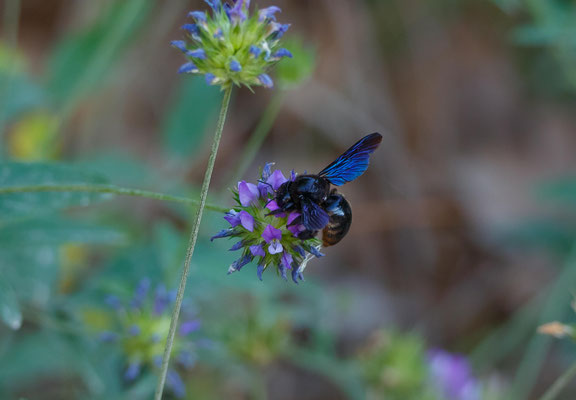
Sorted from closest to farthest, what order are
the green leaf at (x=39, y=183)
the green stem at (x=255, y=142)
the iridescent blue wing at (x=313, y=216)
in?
the iridescent blue wing at (x=313, y=216)
the green leaf at (x=39, y=183)
the green stem at (x=255, y=142)

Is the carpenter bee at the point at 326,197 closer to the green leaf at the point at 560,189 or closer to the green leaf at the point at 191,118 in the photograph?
the green leaf at the point at 191,118

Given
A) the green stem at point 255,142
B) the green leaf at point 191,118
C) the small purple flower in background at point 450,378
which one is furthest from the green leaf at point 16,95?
the small purple flower in background at point 450,378

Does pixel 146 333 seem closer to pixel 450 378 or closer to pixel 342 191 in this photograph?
pixel 450 378

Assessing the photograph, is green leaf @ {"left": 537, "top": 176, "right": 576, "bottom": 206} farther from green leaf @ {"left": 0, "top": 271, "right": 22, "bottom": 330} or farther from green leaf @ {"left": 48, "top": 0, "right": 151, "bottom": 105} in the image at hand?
green leaf @ {"left": 0, "top": 271, "right": 22, "bottom": 330}

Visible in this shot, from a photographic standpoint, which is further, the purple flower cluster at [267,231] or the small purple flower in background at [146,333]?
the small purple flower in background at [146,333]

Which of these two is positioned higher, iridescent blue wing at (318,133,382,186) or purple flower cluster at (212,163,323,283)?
iridescent blue wing at (318,133,382,186)

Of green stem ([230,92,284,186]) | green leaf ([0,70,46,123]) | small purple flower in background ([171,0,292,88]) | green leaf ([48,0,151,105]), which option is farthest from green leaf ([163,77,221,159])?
small purple flower in background ([171,0,292,88])

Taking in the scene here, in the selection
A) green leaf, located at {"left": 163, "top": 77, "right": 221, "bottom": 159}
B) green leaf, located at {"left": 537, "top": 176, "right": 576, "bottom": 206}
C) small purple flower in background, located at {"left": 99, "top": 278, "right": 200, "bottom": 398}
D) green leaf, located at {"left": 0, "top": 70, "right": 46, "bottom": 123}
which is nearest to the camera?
small purple flower in background, located at {"left": 99, "top": 278, "right": 200, "bottom": 398}

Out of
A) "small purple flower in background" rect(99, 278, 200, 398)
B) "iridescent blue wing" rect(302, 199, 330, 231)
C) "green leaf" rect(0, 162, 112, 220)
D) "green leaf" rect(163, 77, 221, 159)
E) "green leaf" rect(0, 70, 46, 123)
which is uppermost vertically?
"iridescent blue wing" rect(302, 199, 330, 231)
